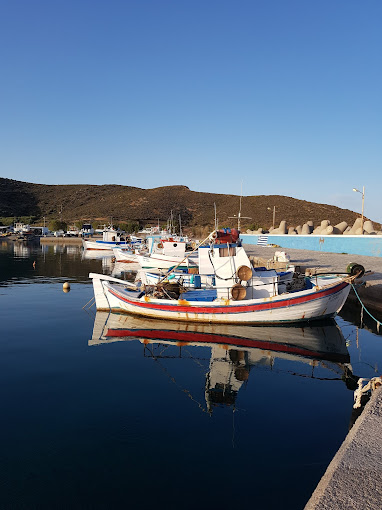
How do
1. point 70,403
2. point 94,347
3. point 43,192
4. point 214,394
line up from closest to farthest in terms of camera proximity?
point 70,403 < point 214,394 < point 94,347 < point 43,192

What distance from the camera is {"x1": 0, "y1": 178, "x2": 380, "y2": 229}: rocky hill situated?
122812 millimetres

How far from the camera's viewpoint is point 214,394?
10.4 meters

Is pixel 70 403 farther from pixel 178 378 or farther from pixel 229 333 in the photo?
pixel 229 333

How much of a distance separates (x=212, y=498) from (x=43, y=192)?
177 m

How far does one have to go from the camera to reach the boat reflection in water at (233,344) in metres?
11.8

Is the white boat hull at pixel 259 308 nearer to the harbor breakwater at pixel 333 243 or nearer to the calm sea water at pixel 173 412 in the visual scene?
the calm sea water at pixel 173 412

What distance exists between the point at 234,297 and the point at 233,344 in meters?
2.55

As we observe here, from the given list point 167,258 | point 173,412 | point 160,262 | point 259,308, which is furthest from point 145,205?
point 173,412

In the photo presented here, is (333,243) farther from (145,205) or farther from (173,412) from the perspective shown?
(145,205)

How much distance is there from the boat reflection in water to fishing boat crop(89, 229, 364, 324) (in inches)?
18.6

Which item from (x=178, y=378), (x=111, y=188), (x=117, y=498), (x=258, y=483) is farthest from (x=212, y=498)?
(x=111, y=188)

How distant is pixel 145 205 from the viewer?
472ft

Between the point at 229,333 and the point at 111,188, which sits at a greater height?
the point at 111,188

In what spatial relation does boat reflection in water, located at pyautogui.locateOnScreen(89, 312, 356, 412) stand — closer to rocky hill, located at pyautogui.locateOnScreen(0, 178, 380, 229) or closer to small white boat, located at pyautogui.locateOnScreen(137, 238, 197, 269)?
small white boat, located at pyautogui.locateOnScreen(137, 238, 197, 269)
